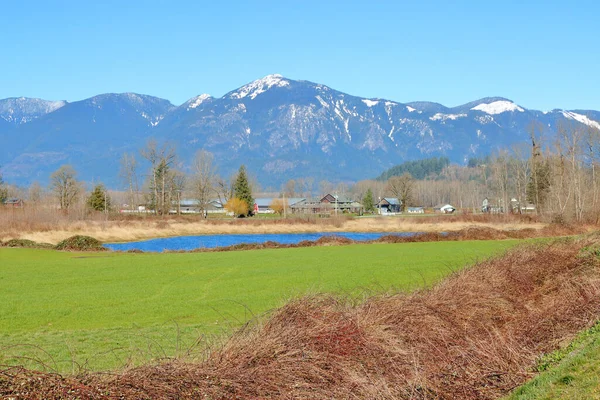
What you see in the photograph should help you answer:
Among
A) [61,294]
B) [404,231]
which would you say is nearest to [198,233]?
[404,231]

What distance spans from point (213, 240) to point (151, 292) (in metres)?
41.5

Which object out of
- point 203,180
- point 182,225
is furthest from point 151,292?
point 203,180

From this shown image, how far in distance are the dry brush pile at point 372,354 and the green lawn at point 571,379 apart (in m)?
0.88

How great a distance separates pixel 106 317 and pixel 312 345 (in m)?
9.89

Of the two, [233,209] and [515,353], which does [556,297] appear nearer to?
[515,353]

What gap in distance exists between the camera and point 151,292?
22.6 meters

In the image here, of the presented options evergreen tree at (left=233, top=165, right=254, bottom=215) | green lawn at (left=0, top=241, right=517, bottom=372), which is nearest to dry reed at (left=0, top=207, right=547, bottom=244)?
green lawn at (left=0, top=241, right=517, bottom=372)

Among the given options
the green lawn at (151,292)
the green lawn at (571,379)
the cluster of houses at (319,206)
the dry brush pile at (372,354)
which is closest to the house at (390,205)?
the cluster of houses at (319,206)

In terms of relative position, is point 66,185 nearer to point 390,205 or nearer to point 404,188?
point 404,188

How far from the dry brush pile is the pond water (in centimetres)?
4028

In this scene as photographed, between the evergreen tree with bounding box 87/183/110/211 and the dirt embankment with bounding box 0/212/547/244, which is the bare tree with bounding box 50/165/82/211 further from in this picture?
the dirt embankment with bounding box 0/212/547/244

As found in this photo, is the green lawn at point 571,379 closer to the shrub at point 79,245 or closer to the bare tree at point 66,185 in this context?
the shrub at point 79,245

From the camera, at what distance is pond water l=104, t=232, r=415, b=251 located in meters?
54.9

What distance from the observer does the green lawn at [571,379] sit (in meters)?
7.59
